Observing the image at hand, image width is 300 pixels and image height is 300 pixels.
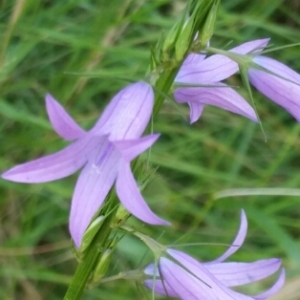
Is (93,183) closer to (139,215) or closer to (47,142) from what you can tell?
(139,215)

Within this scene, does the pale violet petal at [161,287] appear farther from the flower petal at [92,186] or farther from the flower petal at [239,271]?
the flower petal at [92,186]

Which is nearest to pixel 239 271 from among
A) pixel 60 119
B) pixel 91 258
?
pixel 91 258

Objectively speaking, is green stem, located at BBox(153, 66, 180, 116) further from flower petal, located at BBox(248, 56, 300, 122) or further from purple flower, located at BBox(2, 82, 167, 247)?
flower petal, located at BBox(248, 56, 300, 122)

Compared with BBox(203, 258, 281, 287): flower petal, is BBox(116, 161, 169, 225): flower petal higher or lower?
higher

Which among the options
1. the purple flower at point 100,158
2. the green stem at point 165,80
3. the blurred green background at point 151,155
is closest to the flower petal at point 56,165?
the purple flower at point 100,158

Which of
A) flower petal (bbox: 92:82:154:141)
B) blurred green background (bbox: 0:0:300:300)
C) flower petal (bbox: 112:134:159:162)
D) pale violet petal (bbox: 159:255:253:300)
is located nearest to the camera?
flower petal (bbox: 112:134:159:162)

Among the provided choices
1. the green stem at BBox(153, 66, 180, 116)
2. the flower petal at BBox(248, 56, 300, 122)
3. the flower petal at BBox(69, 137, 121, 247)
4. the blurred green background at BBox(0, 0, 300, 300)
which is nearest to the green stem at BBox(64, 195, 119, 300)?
the flower petal at BBox(69, 137, 121, 247)

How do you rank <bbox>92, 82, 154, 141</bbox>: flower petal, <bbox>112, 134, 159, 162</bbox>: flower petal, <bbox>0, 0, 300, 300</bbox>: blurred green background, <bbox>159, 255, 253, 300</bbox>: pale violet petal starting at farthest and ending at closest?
<bbox>0, 0, 300, 300</bbox>: blurred green background
<bbox>159, 255, 253, 300</bbox>: pale violet petal
<bbox>92, 82, 154, 141</bbox>: flower petal
<bbox>112, 134, 159, 162</bbox>: flower petal
